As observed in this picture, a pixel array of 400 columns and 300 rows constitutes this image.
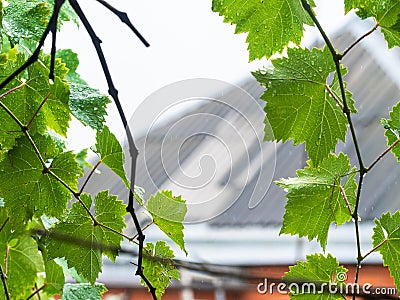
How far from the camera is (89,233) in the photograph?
421mm

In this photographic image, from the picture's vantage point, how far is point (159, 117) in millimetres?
331

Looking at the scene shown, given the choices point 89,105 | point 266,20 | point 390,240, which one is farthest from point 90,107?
point 390,240

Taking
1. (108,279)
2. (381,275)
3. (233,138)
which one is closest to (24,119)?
(233,138)

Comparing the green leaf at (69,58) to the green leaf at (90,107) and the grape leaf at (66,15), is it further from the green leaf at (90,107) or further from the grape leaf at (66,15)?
the green leaf at (90,107)

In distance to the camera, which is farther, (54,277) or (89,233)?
(54,277)

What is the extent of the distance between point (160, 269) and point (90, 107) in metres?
0.13

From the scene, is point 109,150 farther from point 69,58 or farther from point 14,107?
point 69,58

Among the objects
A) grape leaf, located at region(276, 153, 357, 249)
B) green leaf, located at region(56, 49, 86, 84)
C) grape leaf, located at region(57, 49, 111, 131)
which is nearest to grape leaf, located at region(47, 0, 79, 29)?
green leaf, located at region(56, 49, 86, 84)

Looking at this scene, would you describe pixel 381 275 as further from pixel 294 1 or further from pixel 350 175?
pixel 294 1

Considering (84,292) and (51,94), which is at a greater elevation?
(51,94)

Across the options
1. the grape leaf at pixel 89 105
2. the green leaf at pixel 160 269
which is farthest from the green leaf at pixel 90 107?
the green leaf at pixel 160 269

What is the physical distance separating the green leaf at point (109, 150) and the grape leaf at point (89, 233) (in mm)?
23

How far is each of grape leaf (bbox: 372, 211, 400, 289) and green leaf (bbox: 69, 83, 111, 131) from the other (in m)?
0.21

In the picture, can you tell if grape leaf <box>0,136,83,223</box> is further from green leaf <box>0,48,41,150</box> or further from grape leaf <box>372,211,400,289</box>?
grape leaf <box>372,211,400,289</box>
